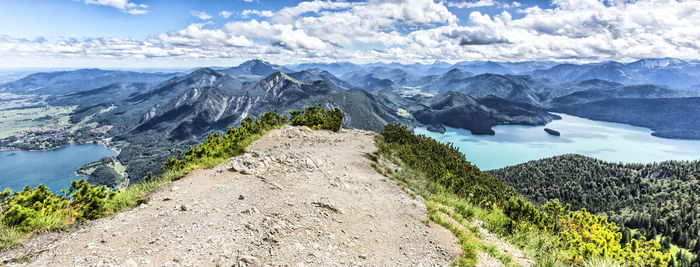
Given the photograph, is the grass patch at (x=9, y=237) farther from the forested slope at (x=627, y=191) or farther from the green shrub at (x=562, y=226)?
the forested slope at (x=627, y=191)

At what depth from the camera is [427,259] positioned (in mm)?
11578

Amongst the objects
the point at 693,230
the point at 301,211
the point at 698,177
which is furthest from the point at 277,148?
the point at 698,177

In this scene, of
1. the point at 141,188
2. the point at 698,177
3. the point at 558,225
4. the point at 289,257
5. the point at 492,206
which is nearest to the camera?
the point at 289,257

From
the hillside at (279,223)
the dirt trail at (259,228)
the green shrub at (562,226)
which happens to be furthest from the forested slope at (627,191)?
the dirt trail at (259,228)

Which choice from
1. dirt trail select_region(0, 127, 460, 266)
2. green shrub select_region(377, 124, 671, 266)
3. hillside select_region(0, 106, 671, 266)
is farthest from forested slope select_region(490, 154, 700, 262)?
dirt trail select_region(0, 127, 460, 266)

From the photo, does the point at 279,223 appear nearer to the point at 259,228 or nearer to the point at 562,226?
the point at 259,228

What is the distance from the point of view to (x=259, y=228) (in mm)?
11492

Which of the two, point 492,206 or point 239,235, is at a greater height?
point 239,235

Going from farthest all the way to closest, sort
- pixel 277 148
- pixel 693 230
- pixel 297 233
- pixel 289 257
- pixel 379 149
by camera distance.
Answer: pixel 693 230, pixel 379 149, pixel 277 148, pixel 297 233, pixel 289 257

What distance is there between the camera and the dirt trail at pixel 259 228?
9461 mm

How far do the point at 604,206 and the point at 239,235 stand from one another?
21108 centimetres

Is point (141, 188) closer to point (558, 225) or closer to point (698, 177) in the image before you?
point (558, 225)

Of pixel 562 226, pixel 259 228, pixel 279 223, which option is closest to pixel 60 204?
pixel 259 228

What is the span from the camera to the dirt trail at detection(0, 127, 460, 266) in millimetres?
9461
